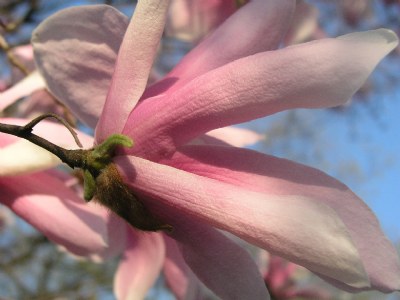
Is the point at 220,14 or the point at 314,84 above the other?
the point at 314,84

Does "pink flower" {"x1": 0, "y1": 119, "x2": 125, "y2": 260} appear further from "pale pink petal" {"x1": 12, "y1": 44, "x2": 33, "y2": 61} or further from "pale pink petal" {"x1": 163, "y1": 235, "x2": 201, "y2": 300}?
"pale pink petal" {"x1": 12, "y1": 44, "x2": 33, "y2": 61}

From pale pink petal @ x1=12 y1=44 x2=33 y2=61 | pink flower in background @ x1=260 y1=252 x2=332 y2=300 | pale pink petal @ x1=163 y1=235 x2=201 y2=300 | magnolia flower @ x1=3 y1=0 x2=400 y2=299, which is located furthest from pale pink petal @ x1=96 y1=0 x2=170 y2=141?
pink flower in background @ x1=260 y1=252 x2=332 y2=300

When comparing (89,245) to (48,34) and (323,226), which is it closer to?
(48,34)

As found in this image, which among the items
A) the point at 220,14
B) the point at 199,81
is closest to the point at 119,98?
the point at 199,81

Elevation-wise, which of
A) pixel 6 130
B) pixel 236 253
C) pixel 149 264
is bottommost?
pixel 149 264

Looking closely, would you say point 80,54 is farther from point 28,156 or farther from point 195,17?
point 195,17

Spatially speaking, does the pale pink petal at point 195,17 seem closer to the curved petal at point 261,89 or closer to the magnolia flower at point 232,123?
the magnolia flower at point 232,123

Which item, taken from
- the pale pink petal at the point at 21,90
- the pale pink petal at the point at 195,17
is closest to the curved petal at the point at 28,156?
the pale pink petal at the point at 21,90
